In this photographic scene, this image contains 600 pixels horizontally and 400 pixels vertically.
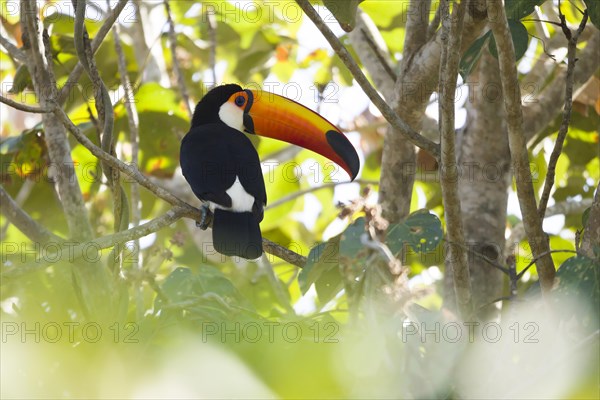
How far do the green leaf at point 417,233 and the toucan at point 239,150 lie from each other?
4.07 ft

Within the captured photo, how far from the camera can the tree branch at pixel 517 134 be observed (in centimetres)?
274

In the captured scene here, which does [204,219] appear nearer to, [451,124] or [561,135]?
[451,124]

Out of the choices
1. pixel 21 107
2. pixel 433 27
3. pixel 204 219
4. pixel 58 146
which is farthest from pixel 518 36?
pixel 58 146

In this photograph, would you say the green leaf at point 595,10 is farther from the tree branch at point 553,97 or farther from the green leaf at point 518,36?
the tree branch at point 553,97

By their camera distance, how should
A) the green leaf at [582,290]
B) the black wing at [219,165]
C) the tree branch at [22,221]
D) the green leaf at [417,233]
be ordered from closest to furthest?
the green leaf at [582,290]
the green leaf at [417,233]
the tree branch at [22,221]
the black wing at [219,165]

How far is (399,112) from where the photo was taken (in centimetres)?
365

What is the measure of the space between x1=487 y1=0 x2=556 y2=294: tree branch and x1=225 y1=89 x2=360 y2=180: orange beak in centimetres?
105

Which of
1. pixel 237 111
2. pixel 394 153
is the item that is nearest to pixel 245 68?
pixel 237 111

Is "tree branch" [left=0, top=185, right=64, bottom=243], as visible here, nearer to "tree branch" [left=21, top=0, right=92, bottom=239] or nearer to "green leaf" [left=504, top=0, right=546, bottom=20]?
"tree branch" [left=21, top=0, right=92, bottom=239]

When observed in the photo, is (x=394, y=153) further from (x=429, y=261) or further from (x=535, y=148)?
(x=535, y=148)

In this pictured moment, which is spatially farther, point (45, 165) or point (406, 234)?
point (45, 165)

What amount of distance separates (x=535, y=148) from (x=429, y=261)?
1.36m

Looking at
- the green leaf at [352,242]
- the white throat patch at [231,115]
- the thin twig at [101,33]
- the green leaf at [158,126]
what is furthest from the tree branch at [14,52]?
the green leaf at [352,242]

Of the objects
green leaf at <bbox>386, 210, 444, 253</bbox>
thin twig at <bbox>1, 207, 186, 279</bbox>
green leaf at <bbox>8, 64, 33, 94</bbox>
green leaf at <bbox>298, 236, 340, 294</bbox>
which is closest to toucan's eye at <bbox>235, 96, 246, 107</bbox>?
green leaf at <bbox>8, 64, 33, 94</bbox>
